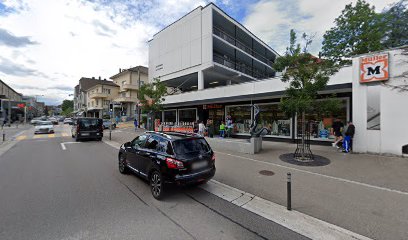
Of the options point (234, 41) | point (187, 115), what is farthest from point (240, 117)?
point (234, 41)

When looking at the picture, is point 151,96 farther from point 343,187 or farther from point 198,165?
point 343,187

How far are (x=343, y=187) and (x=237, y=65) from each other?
2328 cm

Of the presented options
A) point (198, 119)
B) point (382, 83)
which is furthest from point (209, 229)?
point (198, 119)

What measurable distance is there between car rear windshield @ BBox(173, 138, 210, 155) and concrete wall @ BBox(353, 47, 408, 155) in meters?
8.54

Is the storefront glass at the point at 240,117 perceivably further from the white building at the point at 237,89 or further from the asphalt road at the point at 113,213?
the asphalt road at the point at 113,213

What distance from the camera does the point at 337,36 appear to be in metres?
23.0

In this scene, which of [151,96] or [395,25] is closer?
[151,96]

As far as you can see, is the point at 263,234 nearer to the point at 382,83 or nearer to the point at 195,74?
the point at 382,83

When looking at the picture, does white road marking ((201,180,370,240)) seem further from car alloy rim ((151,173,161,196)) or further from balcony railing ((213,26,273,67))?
balcony railing ((213,26,273,67))

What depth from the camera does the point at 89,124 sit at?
46.5 ft

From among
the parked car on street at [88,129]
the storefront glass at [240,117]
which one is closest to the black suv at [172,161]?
the storefront glass at [240,117]

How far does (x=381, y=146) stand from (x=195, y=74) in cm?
1746

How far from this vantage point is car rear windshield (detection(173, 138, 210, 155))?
4377 millimetres

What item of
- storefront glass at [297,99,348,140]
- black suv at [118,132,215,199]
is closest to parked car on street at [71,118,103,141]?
black suv at [118,132,215,199]
